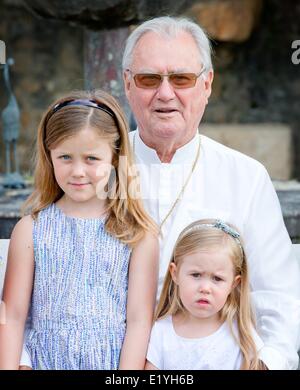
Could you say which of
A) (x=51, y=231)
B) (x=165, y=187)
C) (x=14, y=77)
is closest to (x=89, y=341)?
(x=51, y=231)

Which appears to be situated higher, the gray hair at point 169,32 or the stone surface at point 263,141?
the gray hair at point 169,32

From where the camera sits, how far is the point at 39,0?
8.09 feet

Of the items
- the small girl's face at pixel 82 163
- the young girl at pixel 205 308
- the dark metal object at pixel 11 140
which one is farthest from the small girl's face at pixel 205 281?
the dark metal object at pixel 11 140

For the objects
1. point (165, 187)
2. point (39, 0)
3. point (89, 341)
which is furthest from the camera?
point (39, 0)

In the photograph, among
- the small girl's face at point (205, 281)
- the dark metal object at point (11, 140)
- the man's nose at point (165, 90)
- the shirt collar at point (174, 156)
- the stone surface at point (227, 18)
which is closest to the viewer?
the small girl's face at point (205, 281)

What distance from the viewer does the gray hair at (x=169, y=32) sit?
7.27ft

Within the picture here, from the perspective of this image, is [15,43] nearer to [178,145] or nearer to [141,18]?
[141,18]

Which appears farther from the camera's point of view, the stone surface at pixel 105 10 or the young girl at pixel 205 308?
the stone surface at pixel 105 10

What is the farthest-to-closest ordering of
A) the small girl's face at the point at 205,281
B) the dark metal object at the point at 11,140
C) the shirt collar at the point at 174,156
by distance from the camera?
the dark metal object at the point at 11,140
the shirt collar at the point at 174,156
the small girl's face at the point at 205,281

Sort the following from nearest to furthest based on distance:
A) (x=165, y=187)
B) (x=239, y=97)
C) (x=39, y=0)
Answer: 1. (x=165, y=187)
2. (x=39, y=0)
3. (x=239, y=97)

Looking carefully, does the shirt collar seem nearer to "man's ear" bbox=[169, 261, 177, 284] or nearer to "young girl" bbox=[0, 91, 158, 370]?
"young girl" bbox=[0, 91, 158, 370]

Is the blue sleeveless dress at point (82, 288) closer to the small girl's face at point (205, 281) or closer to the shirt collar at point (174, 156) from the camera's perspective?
the small girl's face at point (205, 281)

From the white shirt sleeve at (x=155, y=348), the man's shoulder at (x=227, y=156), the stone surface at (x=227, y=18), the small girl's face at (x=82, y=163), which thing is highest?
the stone surface at (x=227, y=18)
